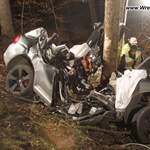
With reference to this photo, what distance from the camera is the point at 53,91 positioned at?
3.47 meters

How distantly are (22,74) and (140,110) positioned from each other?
3.08 metres

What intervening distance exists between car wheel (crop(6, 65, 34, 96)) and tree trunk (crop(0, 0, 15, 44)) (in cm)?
Result: 353

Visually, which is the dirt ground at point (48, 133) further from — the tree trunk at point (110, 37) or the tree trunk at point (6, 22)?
the tree trunk at point (6, 22)

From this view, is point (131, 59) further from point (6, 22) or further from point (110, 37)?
point (6, 22)

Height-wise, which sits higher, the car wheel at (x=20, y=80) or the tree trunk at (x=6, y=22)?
the tree trunk at (x=6, y=22)

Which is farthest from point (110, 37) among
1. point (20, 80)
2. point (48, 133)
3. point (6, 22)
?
point (6, 22)

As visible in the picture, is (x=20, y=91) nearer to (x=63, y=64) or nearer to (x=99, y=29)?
(x=63, y=64)

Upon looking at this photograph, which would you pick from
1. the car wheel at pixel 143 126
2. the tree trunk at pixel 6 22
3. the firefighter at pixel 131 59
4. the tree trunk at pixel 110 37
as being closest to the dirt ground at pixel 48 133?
the car wheel at pixel 143 126

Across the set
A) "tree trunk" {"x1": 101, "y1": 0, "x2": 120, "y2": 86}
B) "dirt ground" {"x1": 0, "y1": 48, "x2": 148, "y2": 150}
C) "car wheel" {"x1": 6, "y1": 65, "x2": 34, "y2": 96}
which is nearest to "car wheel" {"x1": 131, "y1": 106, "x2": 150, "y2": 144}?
"dirt ground" {"x1": 0, "y1": 48, "x2": 148, "y2": 150}

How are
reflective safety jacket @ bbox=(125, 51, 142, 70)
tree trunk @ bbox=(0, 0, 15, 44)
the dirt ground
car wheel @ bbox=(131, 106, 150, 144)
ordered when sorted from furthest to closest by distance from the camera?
tree trunk @ bbox=(0, 0, 15, 44), reflective safety jacket @ bbox=(125, 51, 142, 70), car wheel @ bbox=(131, 106, 150, 144), the dirt ground

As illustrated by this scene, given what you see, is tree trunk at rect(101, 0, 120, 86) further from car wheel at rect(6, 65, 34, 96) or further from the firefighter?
car wheel at rect(6, 65, 34, 96)

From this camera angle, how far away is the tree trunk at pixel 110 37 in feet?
12.7

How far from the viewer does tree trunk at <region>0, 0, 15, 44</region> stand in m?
6.66

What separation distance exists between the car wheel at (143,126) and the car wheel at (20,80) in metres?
2.56
